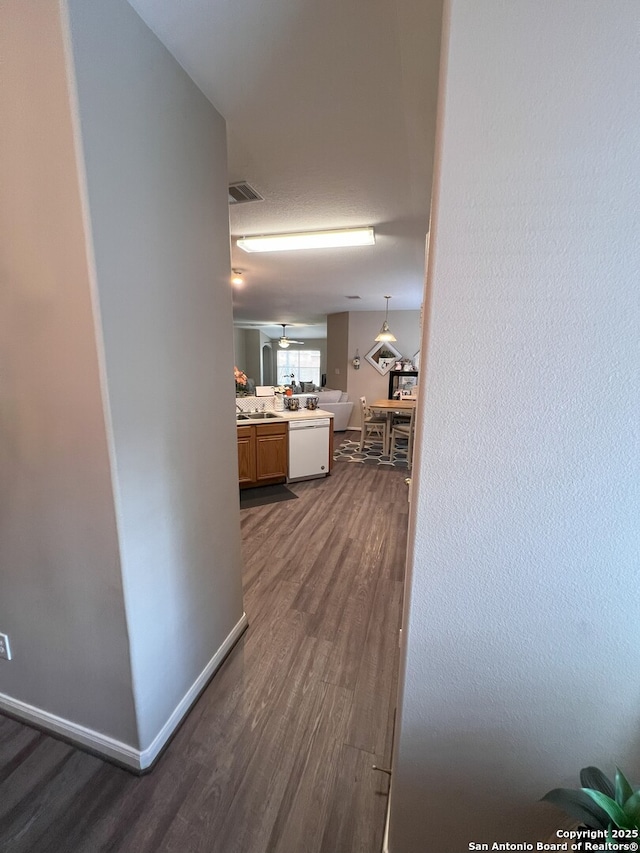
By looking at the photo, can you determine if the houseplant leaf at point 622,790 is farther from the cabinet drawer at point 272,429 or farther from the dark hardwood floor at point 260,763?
the cabinet drawer at point 272,429

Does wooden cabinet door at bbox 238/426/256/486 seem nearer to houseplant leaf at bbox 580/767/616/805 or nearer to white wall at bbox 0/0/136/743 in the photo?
white wall at bbox 0/0/136/743

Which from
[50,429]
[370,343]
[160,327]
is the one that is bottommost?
[50,429]

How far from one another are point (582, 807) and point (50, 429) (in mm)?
1679

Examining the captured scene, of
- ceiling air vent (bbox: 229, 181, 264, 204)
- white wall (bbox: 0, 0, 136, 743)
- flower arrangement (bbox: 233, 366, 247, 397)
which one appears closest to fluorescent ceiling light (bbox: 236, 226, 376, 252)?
ceiling air vent (bbox: 229, 181, 264, 204)

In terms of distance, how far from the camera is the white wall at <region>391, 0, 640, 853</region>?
62 centimetres

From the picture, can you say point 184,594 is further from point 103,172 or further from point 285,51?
point 285,51

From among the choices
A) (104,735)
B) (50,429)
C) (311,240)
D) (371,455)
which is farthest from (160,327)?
(371,455)

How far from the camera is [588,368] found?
0.69 meters

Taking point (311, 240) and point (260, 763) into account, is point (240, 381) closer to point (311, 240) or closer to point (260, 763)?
point (311, 240)

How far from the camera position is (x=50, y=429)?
3.66ft

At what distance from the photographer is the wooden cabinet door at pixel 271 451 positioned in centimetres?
405

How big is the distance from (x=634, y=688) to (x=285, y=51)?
7.19ft

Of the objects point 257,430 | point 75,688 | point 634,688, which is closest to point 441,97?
point 634,688

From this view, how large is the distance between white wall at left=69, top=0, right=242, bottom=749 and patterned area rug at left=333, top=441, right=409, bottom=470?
3.86 metres
